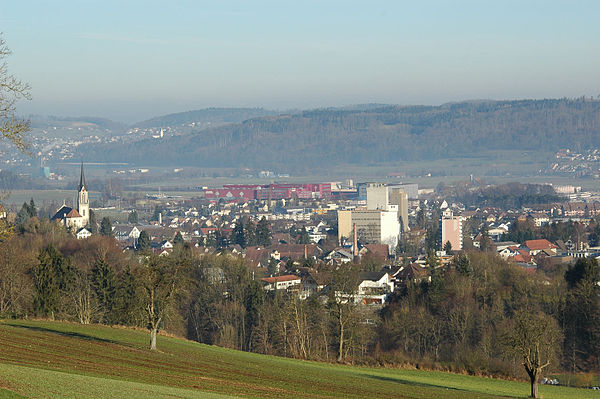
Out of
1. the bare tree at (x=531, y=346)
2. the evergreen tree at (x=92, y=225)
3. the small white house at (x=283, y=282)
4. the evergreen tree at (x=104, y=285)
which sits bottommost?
the evergreen tree at (x=92, y=225)

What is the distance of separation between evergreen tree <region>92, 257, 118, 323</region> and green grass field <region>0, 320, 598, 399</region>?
34.5 feet

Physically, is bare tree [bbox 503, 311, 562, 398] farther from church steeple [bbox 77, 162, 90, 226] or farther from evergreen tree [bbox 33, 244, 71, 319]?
church steeple [bbox 77, 162, 90, 226]

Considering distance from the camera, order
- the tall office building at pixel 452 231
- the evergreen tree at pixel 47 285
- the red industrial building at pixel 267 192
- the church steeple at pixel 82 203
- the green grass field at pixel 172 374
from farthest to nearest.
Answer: the red industrial building at pixel 267 192 → the church steeple at pixel 82 203 → the tall office building at pixel 452 231 → the evergreen tree at pixel 47 285 → the green grass field at pixel 172 374

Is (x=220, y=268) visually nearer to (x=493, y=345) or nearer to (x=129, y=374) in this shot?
(x=493, y=345)

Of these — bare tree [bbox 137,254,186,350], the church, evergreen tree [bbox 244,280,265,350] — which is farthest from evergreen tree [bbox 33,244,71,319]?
the church

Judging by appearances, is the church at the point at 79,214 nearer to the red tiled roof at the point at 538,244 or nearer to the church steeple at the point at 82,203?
the church steeple at the point at 82,203

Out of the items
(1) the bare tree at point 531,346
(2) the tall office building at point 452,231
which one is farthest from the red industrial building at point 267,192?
(1) the bare tree at point 531,346

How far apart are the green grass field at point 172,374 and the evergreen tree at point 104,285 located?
1051 centimetres

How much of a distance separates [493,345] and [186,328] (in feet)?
50.4

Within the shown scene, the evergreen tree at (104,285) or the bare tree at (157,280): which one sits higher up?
the bare tree at (157,280)

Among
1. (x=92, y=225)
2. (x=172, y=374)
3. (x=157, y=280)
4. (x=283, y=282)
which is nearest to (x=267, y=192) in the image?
(x=92, y=225)

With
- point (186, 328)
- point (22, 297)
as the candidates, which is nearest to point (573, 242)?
point (186, 328)

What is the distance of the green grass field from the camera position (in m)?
15.1

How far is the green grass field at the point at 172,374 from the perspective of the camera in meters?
15.1
